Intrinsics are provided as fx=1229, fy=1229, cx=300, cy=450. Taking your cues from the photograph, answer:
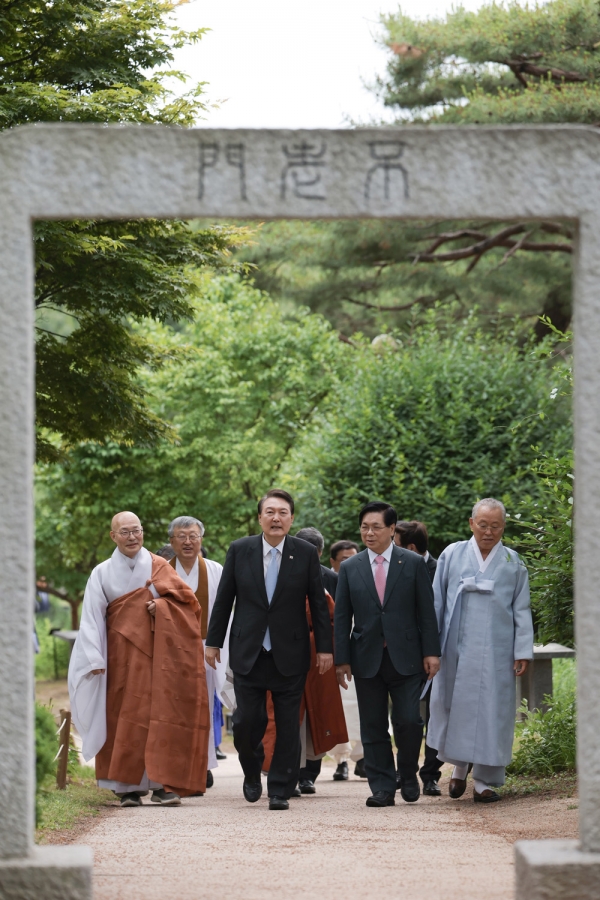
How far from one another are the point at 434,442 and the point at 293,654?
6.71 metres

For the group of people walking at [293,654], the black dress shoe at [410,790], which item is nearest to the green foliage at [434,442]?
the group of people walking at [293,654]

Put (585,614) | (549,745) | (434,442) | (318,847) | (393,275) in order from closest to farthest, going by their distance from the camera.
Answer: (585,614) < (318,847) < (549,745) < (434,442) < (393,275)

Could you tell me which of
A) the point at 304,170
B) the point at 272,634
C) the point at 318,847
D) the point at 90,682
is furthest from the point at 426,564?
the point at 304,170

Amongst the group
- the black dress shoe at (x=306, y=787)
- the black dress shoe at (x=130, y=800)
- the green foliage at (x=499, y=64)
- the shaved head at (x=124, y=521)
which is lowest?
the black dress shoe at (x=306, y=787)

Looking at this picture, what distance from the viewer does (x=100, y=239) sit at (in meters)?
9.88

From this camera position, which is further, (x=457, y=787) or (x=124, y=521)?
(x=124, y=521)

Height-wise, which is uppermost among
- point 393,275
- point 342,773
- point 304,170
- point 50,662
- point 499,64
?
point 499,64

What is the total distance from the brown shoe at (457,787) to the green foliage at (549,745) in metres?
0.64

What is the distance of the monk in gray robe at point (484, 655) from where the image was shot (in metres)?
8.34

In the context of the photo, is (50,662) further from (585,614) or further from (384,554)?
(585,614)

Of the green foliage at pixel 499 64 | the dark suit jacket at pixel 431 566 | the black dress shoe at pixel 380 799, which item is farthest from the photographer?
the green foliage at pixel 499 64

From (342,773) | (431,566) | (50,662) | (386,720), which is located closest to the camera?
(386,720)

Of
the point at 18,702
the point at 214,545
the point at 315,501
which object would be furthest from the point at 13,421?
the point at 214,545

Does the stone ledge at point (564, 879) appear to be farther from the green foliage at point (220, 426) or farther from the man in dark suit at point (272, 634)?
the green foliage at point (220, 426)
